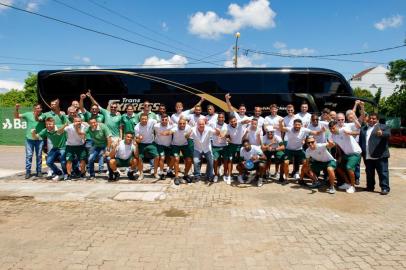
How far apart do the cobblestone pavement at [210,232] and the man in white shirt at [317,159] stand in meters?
0.73

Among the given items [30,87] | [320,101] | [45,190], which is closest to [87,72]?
[45,190]

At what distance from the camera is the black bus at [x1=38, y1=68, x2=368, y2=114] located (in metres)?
11.8

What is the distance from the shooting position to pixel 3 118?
762 inches

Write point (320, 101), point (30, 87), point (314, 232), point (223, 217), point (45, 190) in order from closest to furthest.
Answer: point (314, 232)
point (223, 217)
point (45, 190)
point (320, 101)
point (30, 87)

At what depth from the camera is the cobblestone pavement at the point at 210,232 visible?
3.85 meters

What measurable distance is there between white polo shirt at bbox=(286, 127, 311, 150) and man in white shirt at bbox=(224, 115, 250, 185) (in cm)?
110

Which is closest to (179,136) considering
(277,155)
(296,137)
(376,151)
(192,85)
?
(277,155)

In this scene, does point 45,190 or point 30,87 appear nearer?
point 45,190

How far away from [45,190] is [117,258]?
4068mm

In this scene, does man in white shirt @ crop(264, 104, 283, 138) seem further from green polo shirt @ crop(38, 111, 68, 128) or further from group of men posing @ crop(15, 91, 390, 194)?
green polo shirt @ crop(38, 111, 68, 128)

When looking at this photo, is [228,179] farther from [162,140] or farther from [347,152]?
[347,152]

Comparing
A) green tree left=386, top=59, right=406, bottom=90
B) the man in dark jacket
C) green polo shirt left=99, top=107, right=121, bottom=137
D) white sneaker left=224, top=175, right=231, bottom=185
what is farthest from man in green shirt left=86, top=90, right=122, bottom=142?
green tree left=386, top=59, right=406, bottom=90

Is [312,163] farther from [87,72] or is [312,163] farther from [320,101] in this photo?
[87,72]

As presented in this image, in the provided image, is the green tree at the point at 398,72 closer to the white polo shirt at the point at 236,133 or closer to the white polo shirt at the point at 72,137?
the white polo shirt at the point at 236,133
